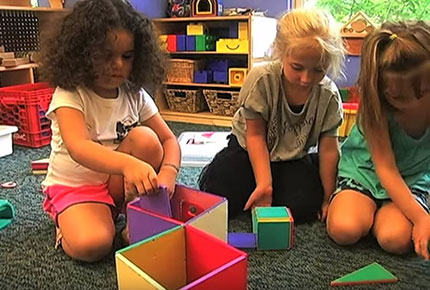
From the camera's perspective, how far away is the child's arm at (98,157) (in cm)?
75

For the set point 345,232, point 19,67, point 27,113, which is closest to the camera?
point 345,232

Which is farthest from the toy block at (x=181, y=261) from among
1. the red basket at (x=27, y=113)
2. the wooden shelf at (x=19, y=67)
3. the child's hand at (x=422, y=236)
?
the wooden shelf at (x=19, y=67)

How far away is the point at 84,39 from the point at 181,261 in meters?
0.47

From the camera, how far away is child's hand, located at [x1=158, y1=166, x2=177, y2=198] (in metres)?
0.89

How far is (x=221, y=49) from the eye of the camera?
7.14 ft

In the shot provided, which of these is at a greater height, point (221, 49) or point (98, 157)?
point (221, 49)

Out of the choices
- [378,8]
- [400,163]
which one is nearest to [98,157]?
[400,163]

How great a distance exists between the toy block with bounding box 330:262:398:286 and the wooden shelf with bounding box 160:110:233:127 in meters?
1.42

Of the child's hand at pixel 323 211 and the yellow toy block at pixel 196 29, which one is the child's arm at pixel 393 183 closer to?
the child's hand at pixel 323 211

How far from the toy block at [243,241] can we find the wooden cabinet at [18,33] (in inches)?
54.1

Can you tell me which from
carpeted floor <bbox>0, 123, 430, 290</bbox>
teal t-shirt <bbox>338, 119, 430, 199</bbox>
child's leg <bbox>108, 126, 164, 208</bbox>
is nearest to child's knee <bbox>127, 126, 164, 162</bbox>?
child's leg <bbox>108, 126, 164, 208</bbox>

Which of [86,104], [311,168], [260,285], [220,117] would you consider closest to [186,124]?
[220,117]

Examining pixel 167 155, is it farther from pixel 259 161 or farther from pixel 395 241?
pixel 395 241

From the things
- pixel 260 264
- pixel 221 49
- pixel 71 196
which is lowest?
pixel 260 264
